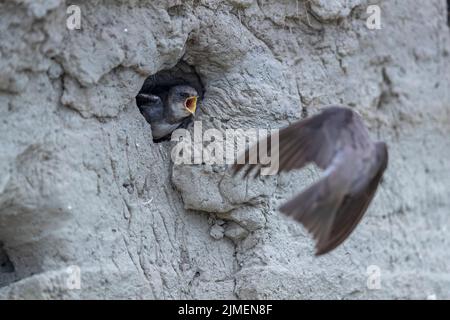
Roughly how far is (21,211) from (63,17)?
0.58 m

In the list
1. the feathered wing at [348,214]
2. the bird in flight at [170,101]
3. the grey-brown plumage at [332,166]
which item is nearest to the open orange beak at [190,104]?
the bird in flight at [170,101]

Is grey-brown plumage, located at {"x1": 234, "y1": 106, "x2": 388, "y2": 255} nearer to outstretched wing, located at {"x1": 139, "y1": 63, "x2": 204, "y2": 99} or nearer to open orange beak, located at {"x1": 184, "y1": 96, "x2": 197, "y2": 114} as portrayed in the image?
open orange beak, located at {"x1": 184, "y1": 96, "x2": 197, "y2": 114}

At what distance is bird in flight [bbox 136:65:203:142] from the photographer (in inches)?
145

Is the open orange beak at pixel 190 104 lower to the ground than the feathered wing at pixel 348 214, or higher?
higher

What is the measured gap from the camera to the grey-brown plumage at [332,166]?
288cm

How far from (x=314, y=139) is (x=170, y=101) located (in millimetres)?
768

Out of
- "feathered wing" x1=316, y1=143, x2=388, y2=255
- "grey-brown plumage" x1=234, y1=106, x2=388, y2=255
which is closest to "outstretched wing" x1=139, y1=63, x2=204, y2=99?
"grey-brown plumage" x1=234, y1=106, x2=388, y2=255

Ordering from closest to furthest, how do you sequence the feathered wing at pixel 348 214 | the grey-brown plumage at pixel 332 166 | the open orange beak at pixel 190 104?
the grey-brown plumage at pixel 332 166, the feathered wing at pixel 348 214, the open orange beak at pixel 190 104

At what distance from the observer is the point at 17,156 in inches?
115

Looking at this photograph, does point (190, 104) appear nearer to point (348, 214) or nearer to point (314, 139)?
point (314, 139)

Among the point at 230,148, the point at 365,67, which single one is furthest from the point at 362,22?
the point at 230,148

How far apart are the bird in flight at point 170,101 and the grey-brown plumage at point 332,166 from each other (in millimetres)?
487

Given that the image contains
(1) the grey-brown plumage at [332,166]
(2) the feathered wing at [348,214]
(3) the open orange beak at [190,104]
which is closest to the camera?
(1) the grey-brown plumage at [332,166]

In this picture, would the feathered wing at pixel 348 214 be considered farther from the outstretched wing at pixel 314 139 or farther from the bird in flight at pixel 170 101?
the bird in flight at pixel 170 101
